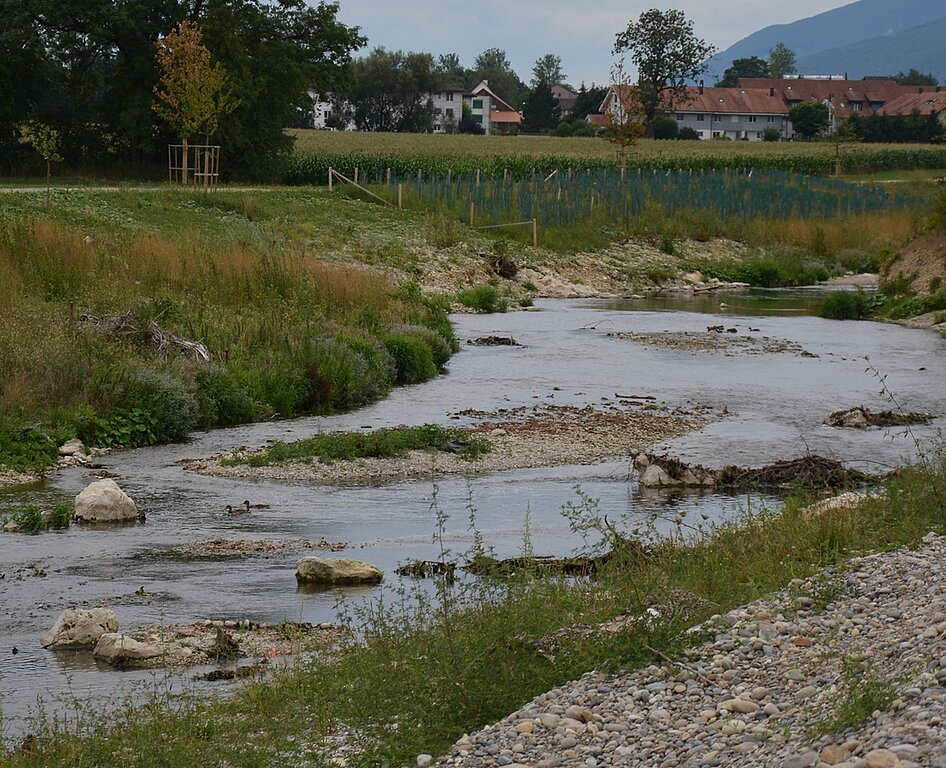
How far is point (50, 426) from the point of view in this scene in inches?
746

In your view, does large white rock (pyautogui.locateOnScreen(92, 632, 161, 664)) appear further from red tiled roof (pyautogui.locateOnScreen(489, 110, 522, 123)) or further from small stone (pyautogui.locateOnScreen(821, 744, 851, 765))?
red tiled roof (pyautogui.locateOnScreen(489, 110, 522, 123))

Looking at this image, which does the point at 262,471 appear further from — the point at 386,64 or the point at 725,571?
the point at 386,64

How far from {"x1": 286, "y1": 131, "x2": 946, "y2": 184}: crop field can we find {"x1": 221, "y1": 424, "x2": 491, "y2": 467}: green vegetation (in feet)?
132

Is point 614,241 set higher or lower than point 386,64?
lower

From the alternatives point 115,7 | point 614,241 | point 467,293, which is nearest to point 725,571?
point 467,293

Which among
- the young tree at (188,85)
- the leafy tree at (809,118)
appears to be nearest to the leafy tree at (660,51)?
the leafy tree at (809,118)

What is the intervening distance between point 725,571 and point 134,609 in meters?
5.00

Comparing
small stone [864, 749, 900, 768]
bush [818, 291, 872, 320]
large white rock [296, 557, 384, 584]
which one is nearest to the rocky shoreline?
large white rock [296, 557, 384, 584]

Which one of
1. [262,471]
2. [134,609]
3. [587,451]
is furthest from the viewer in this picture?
[587,451]

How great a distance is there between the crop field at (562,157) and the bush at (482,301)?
1993 centimetres

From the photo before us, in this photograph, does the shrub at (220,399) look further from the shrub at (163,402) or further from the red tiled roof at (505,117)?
the red tiled roof at (505,117)

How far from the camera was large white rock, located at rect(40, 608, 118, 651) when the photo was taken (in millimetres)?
10523

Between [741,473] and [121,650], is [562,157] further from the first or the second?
[121,650]

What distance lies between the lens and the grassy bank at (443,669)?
7.84m
